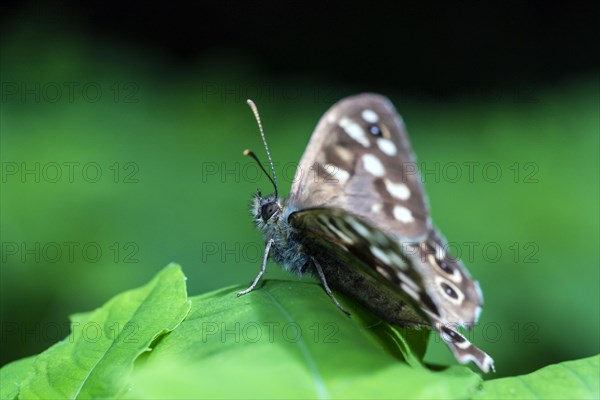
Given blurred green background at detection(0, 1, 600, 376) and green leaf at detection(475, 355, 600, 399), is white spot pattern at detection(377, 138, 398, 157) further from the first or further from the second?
blurred green background at detection(0, 1, 600, 376)

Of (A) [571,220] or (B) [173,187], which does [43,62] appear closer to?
(B) [173,187]

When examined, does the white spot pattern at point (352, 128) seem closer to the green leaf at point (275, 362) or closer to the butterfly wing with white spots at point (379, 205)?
the butterfly wing with white spots at point (379, 205)

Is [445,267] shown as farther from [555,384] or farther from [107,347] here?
[107,347]

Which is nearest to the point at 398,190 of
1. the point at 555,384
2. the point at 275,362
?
the point at 555,384

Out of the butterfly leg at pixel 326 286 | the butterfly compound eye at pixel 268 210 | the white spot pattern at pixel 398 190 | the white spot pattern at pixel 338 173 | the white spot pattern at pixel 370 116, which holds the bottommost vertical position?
the butterfly leg at pixel 326 286

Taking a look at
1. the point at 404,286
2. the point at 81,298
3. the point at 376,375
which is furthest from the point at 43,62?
the point at 376,375

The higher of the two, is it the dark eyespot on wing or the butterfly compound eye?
the butterfly compound eye

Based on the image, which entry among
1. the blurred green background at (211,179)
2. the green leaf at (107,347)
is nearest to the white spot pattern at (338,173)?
the green leaf at (107,347)

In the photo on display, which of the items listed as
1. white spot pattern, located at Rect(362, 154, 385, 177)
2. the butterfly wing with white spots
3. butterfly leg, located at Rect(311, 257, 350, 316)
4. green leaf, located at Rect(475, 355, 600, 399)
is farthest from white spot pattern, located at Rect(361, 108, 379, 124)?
green leaf, located at Rect(475, 355, 600, 399)
